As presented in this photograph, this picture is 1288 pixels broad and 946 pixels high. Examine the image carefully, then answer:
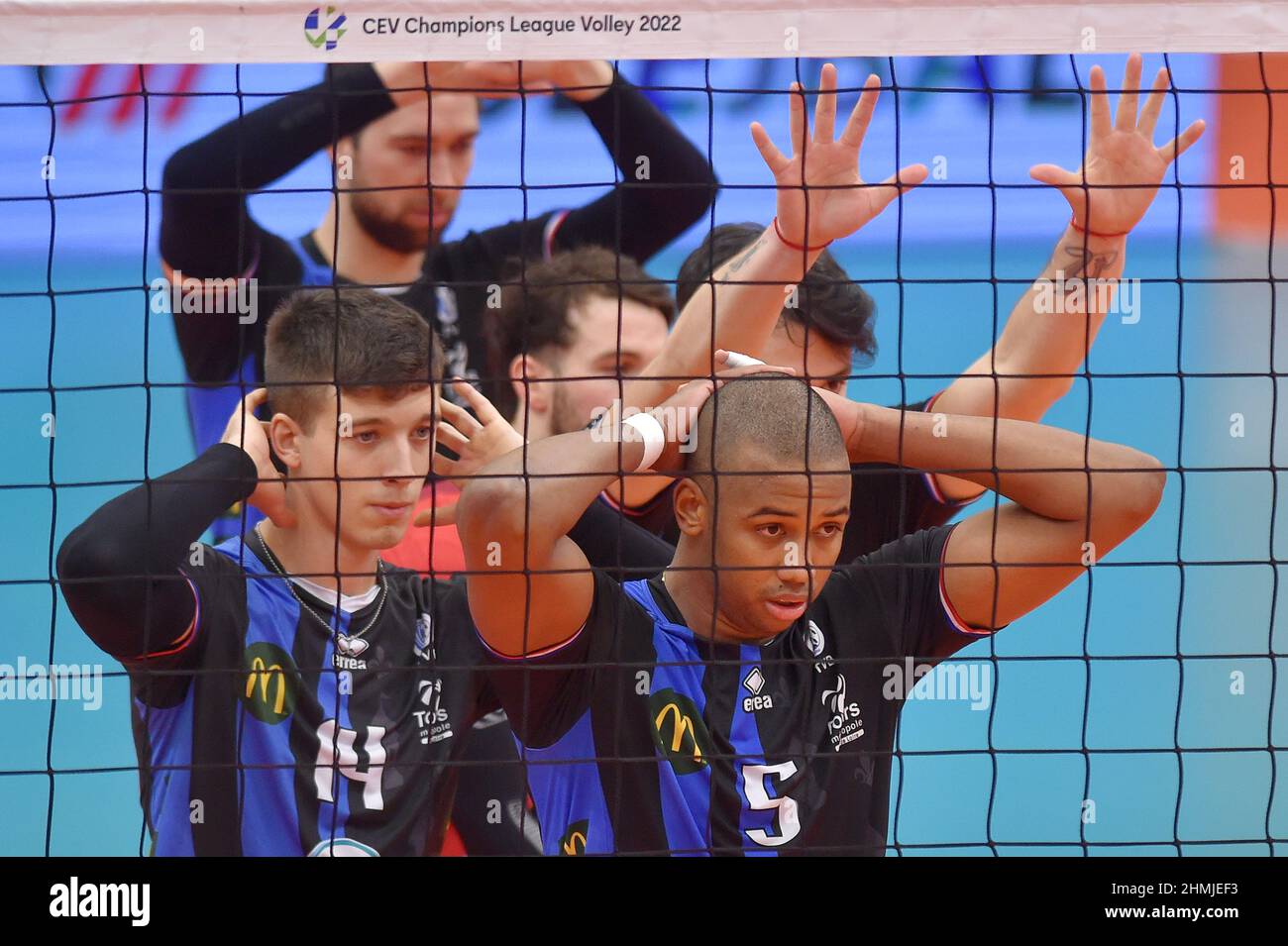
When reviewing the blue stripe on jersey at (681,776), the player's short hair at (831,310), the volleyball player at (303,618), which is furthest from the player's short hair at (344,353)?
the blue stripe on jersey at (681,776)

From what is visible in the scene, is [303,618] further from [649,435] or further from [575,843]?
[649,435]

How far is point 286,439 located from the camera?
2.62m

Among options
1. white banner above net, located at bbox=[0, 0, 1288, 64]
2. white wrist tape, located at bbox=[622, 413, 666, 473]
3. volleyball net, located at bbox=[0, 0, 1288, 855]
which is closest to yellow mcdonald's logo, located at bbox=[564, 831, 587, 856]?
white wrist tape, located at bbox=[622, 413, 666, 473]

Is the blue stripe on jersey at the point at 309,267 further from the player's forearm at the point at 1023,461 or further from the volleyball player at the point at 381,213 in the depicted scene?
the player's forearm at the point at 1023,461

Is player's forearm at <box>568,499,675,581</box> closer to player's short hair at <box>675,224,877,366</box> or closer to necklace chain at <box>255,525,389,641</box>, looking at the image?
necklace chain at <box>255,525,389,641</box>

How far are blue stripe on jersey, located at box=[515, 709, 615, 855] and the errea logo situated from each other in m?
0.24

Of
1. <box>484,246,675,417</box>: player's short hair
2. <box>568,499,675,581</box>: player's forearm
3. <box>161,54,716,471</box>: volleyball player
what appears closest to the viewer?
<box>568,499,675,581</box>: player's forearm

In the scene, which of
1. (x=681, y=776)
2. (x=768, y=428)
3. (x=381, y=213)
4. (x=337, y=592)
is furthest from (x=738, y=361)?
(x=381, y=213)

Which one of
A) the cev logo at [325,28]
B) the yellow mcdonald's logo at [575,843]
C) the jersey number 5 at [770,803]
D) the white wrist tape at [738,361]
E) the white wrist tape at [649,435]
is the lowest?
the yellow mcdonald's logo at [575,843]

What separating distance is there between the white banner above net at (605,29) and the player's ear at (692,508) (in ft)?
2.22

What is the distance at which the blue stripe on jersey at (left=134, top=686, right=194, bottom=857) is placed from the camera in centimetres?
241

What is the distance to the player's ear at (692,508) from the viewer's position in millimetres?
2283
